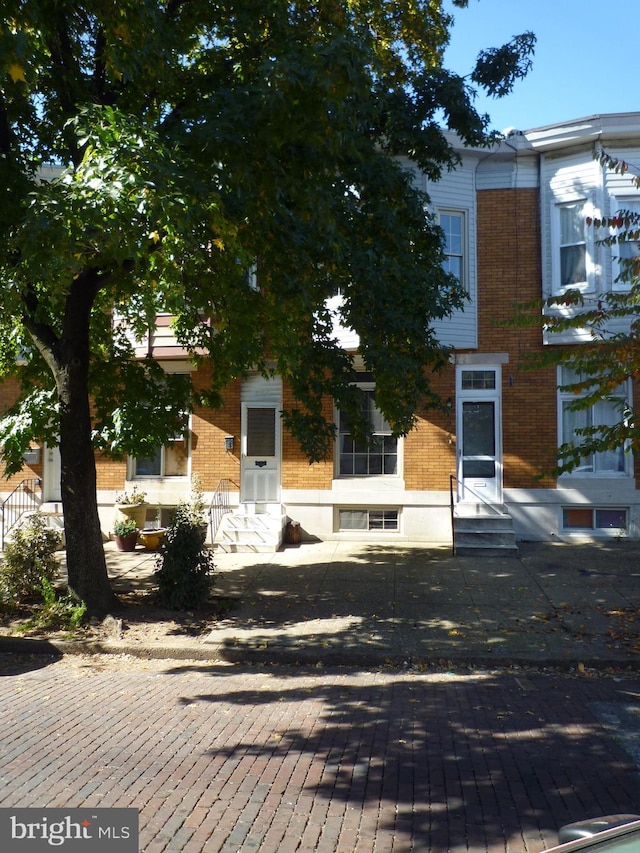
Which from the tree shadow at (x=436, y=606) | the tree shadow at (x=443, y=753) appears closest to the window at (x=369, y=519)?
the tree shadow at (x=436, y=606)

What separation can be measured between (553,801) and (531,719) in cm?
158

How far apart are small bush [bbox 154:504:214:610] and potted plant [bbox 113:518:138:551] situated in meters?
4.66

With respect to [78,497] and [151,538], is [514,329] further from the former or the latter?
[78,497]

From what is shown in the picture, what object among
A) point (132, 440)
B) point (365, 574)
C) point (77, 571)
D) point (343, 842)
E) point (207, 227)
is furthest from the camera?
point (365, 574)

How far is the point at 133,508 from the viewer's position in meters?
14.9

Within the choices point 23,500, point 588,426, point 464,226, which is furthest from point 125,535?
point 588,426

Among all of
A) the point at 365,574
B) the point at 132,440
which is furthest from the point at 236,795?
the point at 365,574

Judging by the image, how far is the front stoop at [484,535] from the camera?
13.3m

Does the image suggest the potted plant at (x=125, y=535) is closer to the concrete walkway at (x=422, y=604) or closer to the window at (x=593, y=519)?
the concrete walkway at (x=422, y=604)

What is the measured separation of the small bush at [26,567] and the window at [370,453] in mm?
6654

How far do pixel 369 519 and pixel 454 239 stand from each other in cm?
601

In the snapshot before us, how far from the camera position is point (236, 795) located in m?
4.61

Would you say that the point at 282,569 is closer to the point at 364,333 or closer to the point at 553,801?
the point at 364,333

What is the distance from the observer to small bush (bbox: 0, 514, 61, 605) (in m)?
9.87
